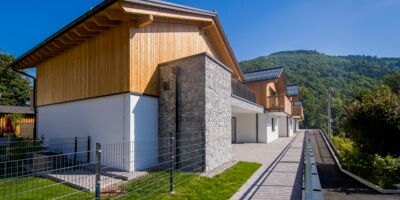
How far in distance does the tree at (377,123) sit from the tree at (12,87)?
3657 centimetres

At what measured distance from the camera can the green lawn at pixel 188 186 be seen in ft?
20.2

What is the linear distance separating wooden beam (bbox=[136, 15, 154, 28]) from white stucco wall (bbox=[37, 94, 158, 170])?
2.36 meters

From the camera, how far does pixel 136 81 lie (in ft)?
29.1

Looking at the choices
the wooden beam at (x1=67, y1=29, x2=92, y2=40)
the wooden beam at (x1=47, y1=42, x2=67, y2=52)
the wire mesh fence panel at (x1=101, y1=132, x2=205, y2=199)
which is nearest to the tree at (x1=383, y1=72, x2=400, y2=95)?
the wire mesh fence panel at (x1=101, y1=132, x2=205, y2=199)

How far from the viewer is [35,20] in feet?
56.8

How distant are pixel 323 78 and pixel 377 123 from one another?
83.0 meters

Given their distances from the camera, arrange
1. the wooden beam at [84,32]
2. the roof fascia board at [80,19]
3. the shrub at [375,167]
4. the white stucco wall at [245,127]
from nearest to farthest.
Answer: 1. the roof fascia board at [80,19]
2. the shrub at [375,167]
3. the wooden beam at [84,32]
4. the white stucco wall at [245,127]

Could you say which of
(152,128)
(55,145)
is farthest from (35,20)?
(152,128)

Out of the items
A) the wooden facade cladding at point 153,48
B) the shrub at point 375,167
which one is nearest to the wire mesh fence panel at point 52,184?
the wooden facade cladding at point 153,48

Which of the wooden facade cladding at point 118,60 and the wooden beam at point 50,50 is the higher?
the wooden beam at point 50,50

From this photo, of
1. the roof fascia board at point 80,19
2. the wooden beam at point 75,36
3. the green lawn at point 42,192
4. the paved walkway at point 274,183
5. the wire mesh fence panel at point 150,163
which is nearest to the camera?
the green lawn at point 42,192

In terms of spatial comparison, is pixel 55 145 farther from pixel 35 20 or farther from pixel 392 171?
pixel 392 171

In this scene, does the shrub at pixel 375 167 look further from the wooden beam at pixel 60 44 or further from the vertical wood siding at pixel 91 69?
the wooden beam at pixel 60 44

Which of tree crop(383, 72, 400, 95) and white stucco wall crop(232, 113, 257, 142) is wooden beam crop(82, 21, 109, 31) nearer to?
white stucco wall crop(232, 113, 257, 142)
